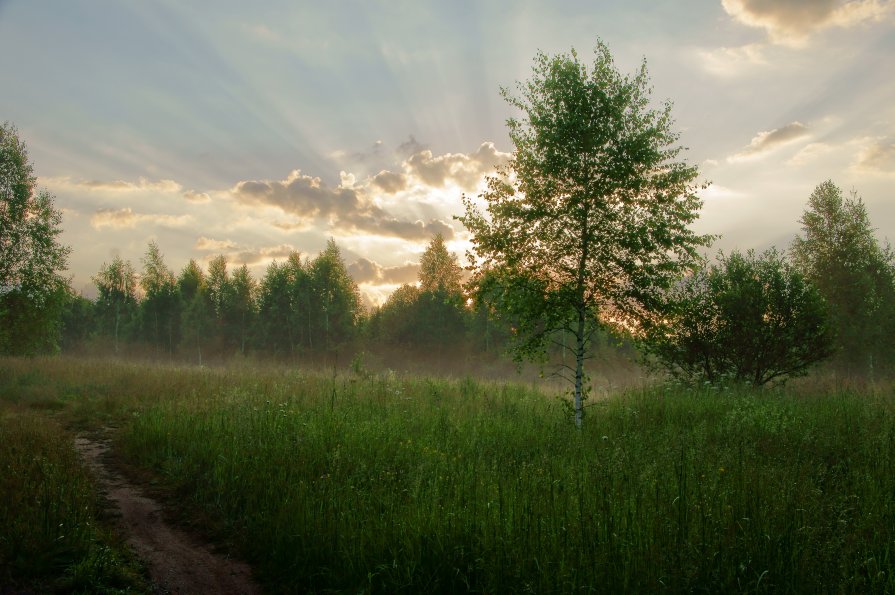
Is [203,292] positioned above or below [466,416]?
above

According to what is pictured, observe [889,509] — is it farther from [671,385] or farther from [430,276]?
[430,276]

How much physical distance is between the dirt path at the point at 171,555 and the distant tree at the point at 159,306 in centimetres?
6635

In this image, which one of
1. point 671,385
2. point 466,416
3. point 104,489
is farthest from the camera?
point 671,385

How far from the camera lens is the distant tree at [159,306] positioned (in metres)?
66.1

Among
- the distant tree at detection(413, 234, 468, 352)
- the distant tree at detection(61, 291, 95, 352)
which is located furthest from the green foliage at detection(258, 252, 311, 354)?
the distant tree at detection(61, 291, 95, 352)

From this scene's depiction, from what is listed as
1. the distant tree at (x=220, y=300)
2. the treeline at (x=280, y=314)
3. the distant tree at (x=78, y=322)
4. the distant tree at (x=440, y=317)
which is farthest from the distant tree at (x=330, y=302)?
the distant tree at (x=78, y=322)

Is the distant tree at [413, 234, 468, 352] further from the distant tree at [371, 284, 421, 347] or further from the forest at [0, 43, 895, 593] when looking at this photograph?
the forest at [0, 43, 895, 593]

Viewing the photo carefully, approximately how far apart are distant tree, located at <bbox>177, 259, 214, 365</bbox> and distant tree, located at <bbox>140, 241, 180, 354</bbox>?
146 cm

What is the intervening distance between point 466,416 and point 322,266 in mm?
44569

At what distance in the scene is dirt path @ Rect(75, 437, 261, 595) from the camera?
18.6 feet

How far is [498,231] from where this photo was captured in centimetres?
1383

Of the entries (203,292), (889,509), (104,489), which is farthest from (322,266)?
(889,509)

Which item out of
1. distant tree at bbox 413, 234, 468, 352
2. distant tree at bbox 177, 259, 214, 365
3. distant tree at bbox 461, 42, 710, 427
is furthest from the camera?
distant tree at bbox 177, 259, 214, 365

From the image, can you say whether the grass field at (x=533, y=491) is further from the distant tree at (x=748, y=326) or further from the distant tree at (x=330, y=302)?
the distant tree at (x=330, y=302)
